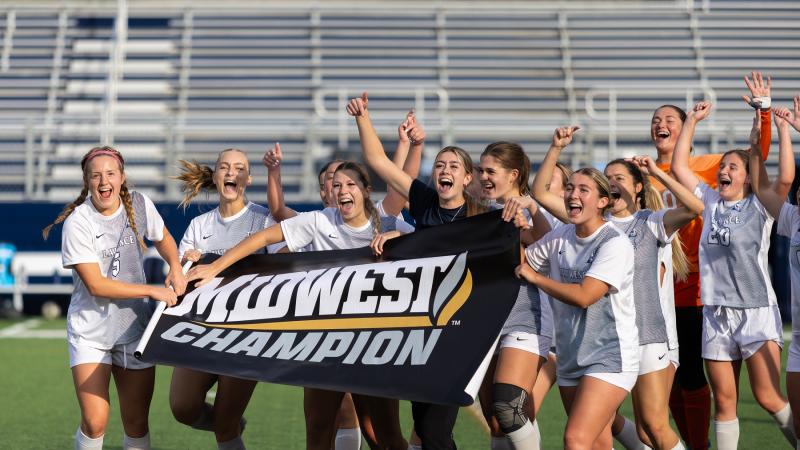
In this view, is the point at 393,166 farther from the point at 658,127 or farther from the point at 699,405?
the point at 699,405

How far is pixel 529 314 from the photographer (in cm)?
537

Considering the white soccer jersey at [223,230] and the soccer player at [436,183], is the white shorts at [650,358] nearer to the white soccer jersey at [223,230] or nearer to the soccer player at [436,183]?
the soccer player at [436,183]

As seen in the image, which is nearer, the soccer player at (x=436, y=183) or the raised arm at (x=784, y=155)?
the soccer player at (x=436, y=183)

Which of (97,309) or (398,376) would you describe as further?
(97,309)

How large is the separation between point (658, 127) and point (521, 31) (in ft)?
51.0

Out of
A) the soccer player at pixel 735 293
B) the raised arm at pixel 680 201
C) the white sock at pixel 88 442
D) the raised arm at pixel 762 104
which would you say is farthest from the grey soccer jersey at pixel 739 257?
the white sock at pixel 88 442

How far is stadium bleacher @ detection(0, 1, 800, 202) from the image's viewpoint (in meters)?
18.5

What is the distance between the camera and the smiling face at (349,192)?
5590 mm

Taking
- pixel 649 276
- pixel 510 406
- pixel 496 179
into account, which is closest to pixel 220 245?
pixel 496 179

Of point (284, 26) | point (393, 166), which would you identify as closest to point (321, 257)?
point (393, 166)

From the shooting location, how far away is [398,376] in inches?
197

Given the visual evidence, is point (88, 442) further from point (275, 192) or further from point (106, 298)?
point (275, 192)

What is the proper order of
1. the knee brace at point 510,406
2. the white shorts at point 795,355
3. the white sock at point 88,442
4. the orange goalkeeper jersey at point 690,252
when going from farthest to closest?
the orange goalkeeper jersey at point 690,252, the white shorts at point 795,355, the white sock at point 88,442, the knee brace at point 510,406

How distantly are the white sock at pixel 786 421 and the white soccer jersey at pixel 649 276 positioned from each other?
1.04 meters
